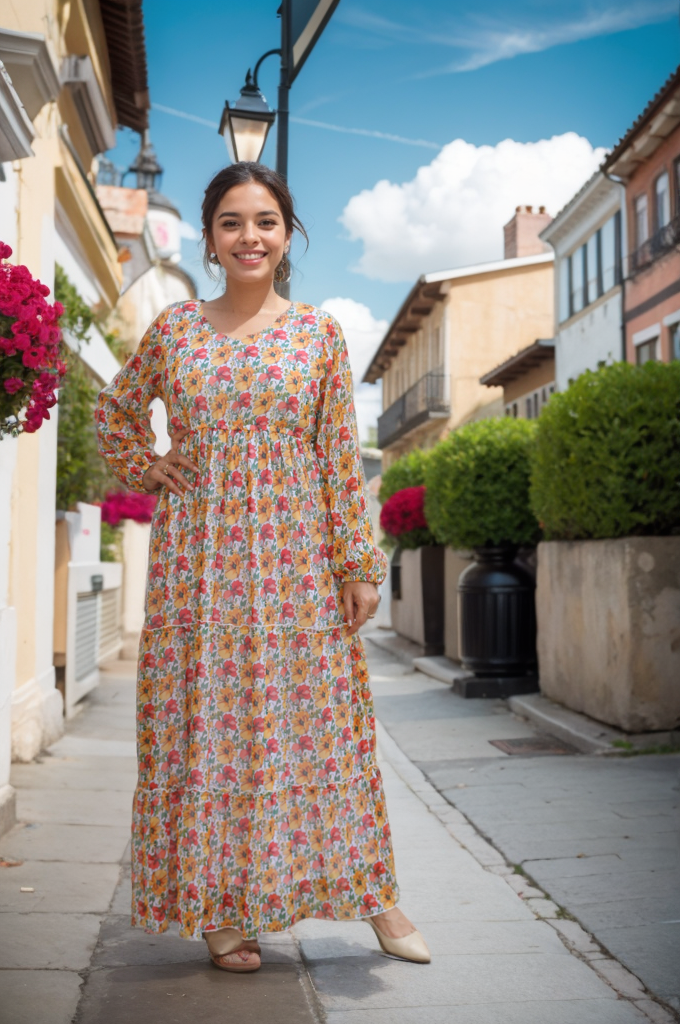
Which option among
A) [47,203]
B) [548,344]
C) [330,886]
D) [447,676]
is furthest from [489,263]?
[330,886]

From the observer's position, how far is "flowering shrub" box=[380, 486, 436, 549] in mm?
15406

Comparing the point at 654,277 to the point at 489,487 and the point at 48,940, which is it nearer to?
the point at 489,487

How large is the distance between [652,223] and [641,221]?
96 cm

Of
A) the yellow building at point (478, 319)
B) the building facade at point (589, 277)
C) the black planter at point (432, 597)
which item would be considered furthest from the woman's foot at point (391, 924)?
the yellow building at point (478, 319)

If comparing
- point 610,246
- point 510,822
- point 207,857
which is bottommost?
point 510,822

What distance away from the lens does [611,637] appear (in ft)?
23.0

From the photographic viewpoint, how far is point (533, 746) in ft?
23.9

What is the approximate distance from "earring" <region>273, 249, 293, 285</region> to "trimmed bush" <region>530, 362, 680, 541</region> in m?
3.77

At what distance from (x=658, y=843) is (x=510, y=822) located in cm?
74

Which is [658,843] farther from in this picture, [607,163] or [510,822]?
[607,163]

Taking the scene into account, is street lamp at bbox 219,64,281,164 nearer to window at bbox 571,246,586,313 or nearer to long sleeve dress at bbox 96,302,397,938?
long sleeve dress at bbox 96,302,397,938

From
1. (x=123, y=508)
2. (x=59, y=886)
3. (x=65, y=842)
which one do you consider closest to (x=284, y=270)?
(x=59, y=886)

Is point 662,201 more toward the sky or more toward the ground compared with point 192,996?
more toward the sky

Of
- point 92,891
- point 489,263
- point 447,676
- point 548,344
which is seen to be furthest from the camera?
point 489,263
